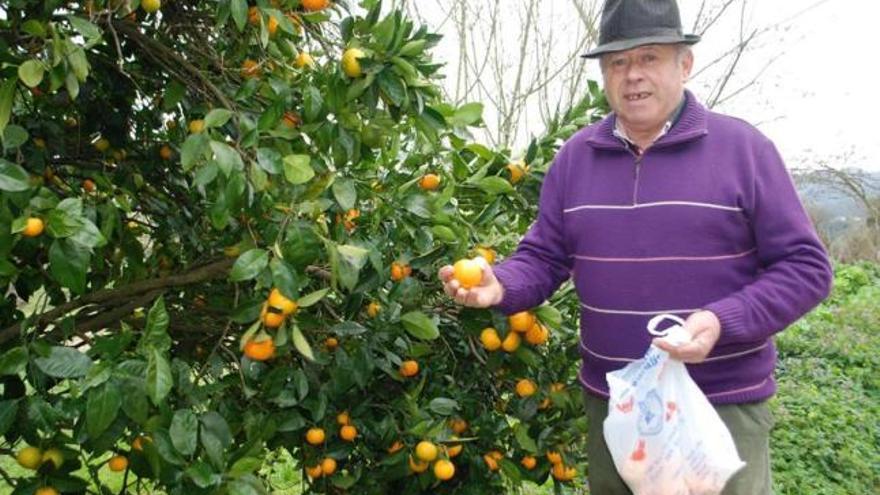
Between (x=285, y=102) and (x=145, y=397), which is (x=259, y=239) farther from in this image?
(x=145, y=397)

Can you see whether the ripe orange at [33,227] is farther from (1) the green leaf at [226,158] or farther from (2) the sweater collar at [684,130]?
(2) the sweater collar at [684,130]

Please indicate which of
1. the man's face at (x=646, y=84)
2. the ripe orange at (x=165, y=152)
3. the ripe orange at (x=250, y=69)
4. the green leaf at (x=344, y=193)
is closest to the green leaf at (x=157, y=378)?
the green leaf at (x=344, y=193)

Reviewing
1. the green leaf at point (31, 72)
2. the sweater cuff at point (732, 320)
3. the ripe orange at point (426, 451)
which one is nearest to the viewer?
the green leaf at point (31, 72)

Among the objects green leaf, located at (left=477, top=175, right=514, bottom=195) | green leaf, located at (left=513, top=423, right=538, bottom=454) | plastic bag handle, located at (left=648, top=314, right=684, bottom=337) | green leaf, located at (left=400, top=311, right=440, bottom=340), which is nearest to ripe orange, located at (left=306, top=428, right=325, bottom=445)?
green leaf, located at (left=400, top=311, right=440, bottom=340)

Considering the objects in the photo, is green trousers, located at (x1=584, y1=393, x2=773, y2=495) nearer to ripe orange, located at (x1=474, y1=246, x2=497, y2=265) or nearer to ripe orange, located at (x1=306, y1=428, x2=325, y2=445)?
ripe orange, located at (x1=474, y1=246, x2=497, y2=265)

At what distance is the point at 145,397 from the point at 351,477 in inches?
32.6

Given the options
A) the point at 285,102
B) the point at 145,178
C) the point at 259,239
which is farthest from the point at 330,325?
the point at 145,178

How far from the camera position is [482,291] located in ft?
5.71

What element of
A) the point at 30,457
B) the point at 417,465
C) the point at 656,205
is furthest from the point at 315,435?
the point at 656,205

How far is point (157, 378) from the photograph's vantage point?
123 cm

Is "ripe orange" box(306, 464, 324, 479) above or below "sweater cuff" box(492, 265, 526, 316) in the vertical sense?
below

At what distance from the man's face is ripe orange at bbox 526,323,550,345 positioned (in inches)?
20.1

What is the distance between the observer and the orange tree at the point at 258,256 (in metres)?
1.37

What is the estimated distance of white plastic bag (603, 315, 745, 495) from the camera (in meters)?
1.49
